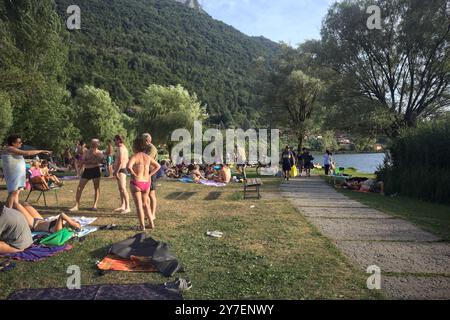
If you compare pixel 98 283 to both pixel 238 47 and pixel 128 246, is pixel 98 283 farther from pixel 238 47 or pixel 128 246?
pixel 238 47

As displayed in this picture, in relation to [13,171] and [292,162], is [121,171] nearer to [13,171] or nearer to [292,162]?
[13,171]

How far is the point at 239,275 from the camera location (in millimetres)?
4375

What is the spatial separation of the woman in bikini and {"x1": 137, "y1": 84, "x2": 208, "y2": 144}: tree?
84.7 ft

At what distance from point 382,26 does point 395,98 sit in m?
4.22

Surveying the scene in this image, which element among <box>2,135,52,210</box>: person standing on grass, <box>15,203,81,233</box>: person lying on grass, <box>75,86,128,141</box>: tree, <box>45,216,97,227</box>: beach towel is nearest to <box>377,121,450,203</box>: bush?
<box>45,216,97,227</box>: beach towel

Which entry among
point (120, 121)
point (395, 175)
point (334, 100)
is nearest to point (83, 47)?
point (120, 121)

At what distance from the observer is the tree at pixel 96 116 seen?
43906 mm

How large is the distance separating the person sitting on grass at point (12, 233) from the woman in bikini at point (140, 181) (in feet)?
5.92

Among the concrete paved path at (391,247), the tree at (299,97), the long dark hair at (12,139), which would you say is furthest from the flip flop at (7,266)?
the tree at (299,97)

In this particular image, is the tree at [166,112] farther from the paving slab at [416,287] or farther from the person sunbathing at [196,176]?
the paving slab at [416,287]

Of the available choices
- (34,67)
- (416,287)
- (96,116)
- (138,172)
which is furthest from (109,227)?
(96,116)

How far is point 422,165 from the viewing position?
43.5 ft

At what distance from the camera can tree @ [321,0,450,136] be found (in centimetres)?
1895

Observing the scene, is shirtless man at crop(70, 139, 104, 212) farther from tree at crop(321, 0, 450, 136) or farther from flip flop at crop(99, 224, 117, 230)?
tree at crop(321, 0, 450, 136)
